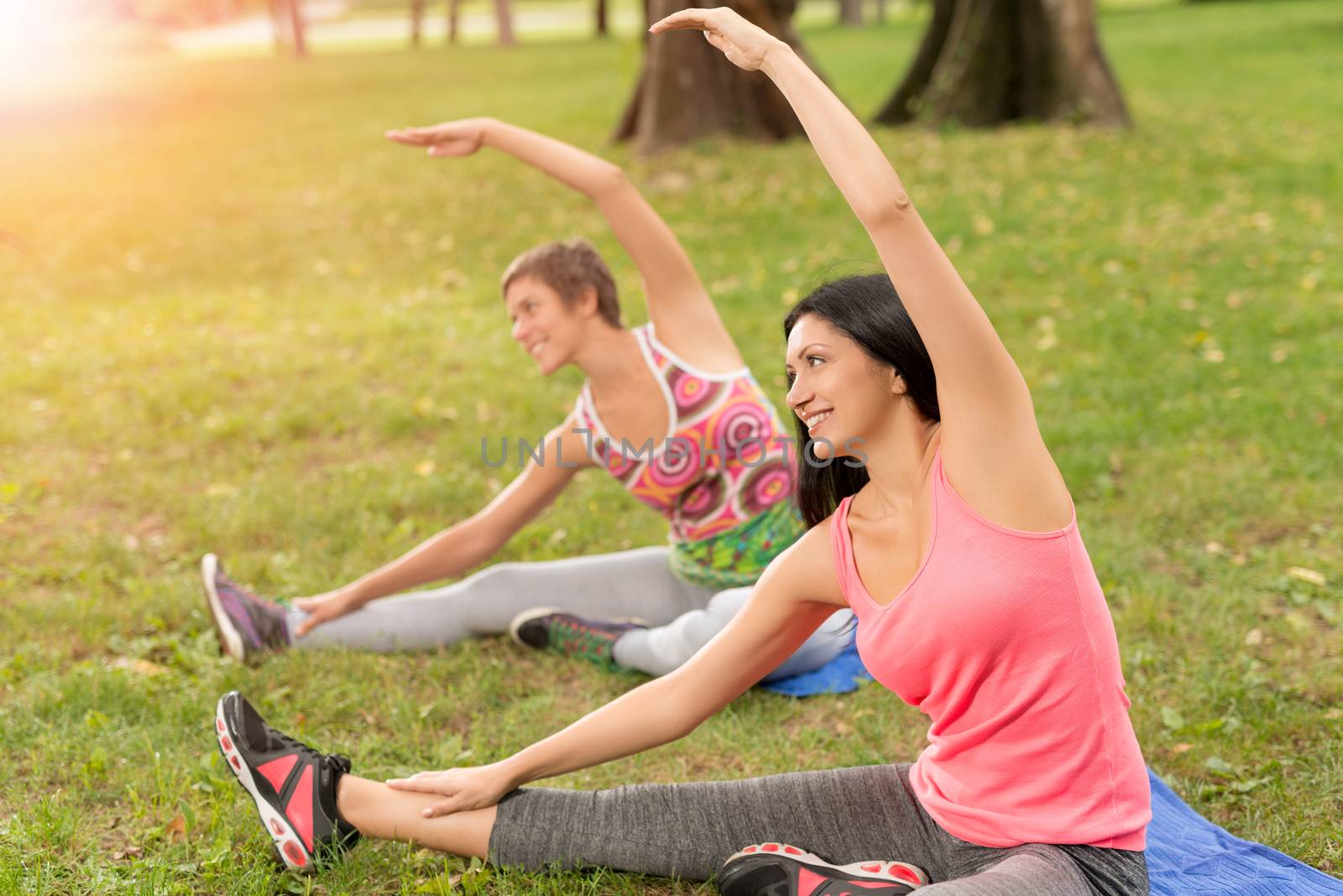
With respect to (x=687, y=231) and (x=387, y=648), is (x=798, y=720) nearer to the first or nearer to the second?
(x=387, y=648)

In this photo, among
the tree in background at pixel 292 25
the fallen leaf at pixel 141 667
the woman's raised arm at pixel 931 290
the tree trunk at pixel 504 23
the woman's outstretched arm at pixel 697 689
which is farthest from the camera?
the tree trunk at pixel 504 23

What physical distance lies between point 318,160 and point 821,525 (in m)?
11.7

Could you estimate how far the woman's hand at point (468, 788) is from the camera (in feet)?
8.82

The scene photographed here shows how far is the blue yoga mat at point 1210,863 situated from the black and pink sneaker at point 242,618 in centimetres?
259

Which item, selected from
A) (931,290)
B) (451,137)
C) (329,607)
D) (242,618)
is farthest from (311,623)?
(931,290)

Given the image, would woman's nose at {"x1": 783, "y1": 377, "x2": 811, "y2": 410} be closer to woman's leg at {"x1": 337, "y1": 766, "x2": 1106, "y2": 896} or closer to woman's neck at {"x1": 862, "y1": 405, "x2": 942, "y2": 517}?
woman's neck at {"x1": 862, "y1": 405, "x2": 942, "y2": 517}

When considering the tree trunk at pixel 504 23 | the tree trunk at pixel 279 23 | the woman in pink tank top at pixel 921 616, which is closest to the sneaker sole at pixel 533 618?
the woman in pink tank top at pixel 921 616

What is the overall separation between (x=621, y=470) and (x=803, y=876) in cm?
152

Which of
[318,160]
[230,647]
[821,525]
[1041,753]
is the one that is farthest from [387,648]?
[318,160]

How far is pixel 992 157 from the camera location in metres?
10.4

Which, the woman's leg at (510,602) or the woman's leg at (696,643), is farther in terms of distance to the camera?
the woman's leg at (510,602)

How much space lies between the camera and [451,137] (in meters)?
3.39

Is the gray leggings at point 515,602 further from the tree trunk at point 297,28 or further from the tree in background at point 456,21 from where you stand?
the tree trunk at point 297,28

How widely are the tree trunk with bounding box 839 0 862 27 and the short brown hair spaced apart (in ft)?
105
